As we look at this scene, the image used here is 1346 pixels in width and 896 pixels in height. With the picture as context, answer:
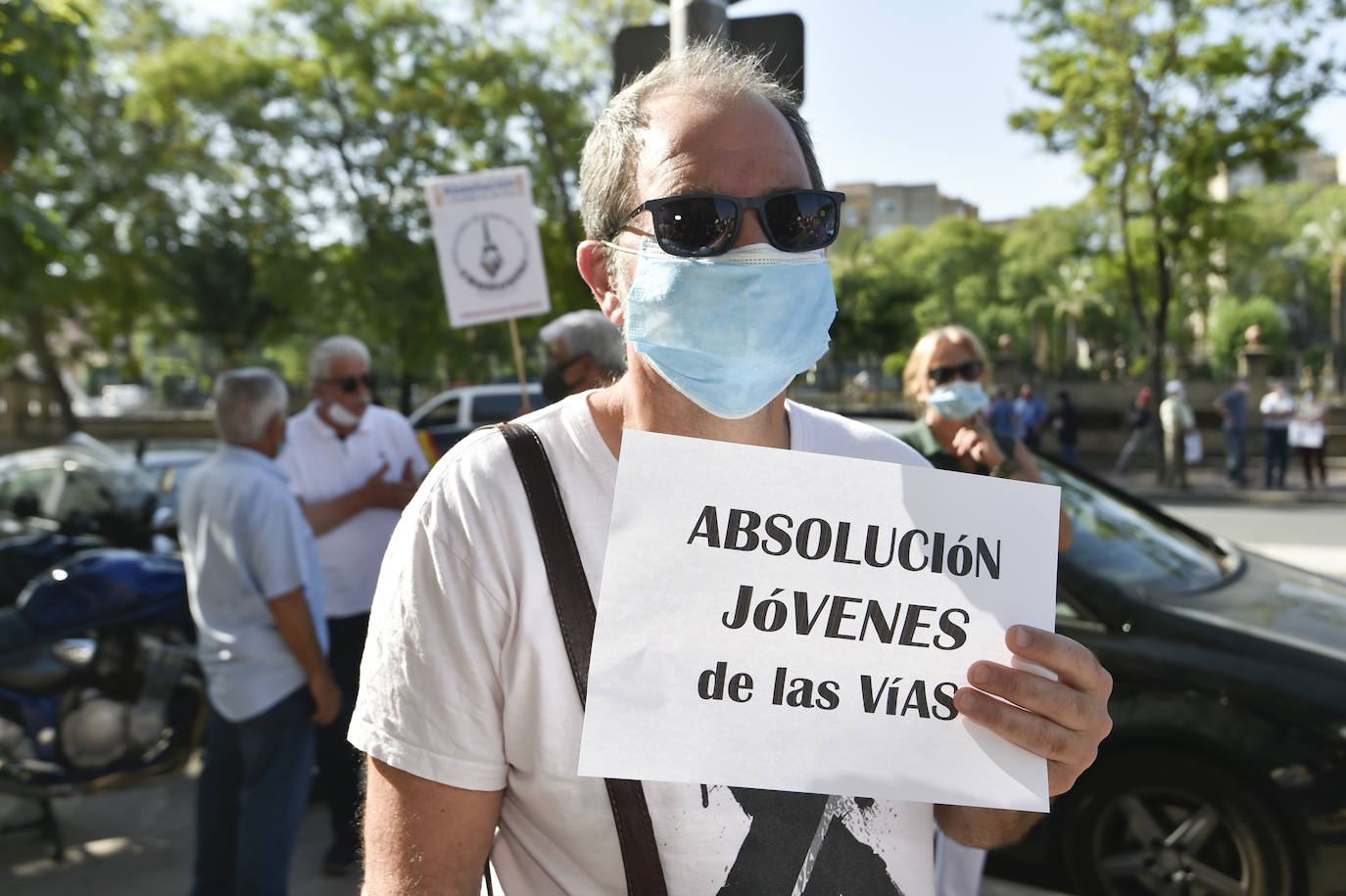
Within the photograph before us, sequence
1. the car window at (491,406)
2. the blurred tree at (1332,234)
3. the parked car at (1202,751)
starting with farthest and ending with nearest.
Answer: the blurred tree at (1332,234)
the car window at (491,406)
the parked car at (1202,751)

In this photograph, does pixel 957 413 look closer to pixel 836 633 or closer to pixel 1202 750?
pixel 1202 750

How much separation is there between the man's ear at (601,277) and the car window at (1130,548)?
105 inches

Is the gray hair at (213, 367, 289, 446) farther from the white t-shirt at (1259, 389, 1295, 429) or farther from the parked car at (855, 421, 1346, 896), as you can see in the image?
the white t-shirt at (1259, 389, 1295, 429)

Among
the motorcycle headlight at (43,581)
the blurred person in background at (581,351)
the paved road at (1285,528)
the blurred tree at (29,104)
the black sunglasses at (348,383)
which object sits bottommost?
the paved road at (1285,528)

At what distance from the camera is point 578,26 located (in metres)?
19.6

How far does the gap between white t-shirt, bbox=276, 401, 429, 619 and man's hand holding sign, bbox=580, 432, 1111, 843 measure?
10.3 feet

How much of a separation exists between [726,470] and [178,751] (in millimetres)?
4175

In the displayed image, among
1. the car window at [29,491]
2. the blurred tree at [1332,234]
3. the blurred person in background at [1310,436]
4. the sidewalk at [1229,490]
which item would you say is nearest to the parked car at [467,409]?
the car window at [29,491]

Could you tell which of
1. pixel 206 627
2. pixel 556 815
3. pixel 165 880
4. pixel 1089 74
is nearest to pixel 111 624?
pixel 165 880

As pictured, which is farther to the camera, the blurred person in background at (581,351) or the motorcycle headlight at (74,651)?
the motorcycle headlight at (74,651)

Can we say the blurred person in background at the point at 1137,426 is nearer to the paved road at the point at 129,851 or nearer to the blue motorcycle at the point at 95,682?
the paved road at the point at 129,851

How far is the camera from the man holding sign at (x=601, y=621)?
123cm

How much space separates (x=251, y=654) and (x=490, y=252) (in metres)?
2.22

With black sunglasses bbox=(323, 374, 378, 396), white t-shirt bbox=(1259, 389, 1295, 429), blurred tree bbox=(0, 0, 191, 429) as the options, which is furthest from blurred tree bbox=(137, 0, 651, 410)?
black sunglasses bbox=(323, 374, 378, 396)
